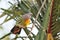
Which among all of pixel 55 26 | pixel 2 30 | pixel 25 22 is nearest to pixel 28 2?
pixel 55 26

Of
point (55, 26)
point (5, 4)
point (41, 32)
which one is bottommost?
point (41, 32)

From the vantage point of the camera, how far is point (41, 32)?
0.29 m

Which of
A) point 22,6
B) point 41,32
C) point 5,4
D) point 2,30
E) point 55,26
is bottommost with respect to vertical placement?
point 41,32

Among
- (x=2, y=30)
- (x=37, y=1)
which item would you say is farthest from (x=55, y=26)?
(x=2, y=30)

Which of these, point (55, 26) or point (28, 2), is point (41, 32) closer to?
point (55, 26)

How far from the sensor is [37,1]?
59 centimetres

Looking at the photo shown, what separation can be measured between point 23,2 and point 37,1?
58mm

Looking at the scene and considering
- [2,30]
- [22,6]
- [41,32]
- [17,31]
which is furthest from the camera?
[2,30]

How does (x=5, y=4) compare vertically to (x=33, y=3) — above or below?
above

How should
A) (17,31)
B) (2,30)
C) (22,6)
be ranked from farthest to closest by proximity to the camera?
(2,30) < (22,6) < (17,31)

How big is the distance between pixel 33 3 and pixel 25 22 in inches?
10.9

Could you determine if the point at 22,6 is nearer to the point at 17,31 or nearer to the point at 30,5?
the point at 30,5

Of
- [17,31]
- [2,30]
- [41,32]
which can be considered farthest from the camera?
[2,30]

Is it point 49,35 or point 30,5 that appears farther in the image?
point 30,5
